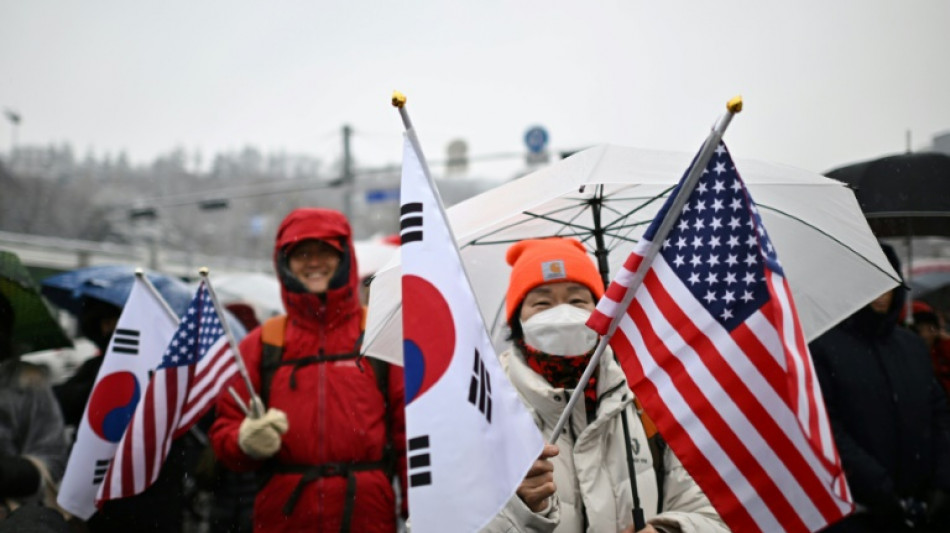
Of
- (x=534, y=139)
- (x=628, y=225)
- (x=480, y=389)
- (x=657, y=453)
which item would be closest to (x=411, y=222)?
(x=480, y=389)

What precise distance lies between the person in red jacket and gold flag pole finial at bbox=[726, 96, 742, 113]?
215 centimetres

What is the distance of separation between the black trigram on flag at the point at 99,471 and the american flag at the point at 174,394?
7.5 inches

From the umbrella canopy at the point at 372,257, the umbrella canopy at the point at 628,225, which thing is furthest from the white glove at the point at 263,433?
the umbrella canopy at the point at 372,257

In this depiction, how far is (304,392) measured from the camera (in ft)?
11.8

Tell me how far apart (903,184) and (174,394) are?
4.29 metres

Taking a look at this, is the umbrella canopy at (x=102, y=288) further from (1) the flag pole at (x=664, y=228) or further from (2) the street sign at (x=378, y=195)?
(2) the street sign at (x=378, y=195)

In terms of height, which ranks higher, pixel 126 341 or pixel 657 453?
pixel 126 341

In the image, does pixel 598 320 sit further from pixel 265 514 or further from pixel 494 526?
pixel 265 514

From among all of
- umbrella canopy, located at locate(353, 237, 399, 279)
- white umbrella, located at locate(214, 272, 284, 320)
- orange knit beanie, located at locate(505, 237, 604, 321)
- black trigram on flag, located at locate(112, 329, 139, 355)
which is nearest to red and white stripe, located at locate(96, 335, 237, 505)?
black trigram on flag, located at locate(112, 329, 139, 355)

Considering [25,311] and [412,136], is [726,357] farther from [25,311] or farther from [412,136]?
[25,311]

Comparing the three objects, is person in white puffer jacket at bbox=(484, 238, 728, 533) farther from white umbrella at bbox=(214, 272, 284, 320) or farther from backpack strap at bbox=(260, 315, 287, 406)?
white umbrella at bbox=(214, 272, 284, 320)

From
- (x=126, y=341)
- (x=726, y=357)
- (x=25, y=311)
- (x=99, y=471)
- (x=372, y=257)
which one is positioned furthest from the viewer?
(x=372, y=257)

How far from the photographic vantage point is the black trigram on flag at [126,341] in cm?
377

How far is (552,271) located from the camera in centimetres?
296
